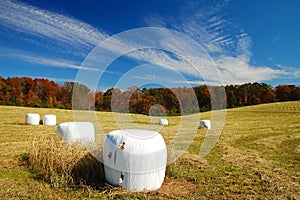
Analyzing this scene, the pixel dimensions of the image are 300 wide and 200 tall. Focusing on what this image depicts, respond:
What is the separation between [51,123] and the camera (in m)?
19.7

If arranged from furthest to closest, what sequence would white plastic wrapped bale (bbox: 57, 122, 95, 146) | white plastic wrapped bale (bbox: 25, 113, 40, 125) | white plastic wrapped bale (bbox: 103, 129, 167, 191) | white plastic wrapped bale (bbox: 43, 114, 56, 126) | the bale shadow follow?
white plastic wrapped bale (bbox: 43, 114, 56, 126) → white plastic wrapped bale (bbox: 25, 113, 40, 125) → white plastic wrapped bale (bbox: 57, 122, 95, 146) → the bale shadow → white plastic wrapped bale (bbox: 103, 129, 167, 191)

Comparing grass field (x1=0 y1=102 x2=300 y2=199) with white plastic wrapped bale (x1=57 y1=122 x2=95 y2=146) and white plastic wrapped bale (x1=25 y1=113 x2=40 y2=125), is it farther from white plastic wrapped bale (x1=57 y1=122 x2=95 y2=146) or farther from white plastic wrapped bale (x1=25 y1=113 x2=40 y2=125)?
white plastic wrapped bale (x1=25 y1=113 x2=40 y2=125)

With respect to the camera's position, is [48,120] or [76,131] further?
[48,120]

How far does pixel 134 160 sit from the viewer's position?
16.2 ft

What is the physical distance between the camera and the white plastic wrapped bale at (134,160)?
196 inches

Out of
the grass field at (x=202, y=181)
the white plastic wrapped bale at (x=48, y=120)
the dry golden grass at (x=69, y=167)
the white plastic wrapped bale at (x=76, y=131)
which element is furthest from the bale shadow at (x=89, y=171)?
the white plastic wrapped bale at (x=48, y=120)

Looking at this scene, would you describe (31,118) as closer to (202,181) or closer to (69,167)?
(69,167)

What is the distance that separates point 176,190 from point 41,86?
174 ft

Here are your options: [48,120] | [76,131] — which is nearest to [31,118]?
[48,120]

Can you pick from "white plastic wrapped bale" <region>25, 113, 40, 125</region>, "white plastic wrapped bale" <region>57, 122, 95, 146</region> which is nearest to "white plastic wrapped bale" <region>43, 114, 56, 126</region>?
"white plastic wrapped bale" <region>25, 113, 40, 125</region>

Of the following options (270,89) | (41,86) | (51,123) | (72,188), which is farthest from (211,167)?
(270,89)

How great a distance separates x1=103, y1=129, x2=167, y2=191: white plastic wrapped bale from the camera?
A: 4988 millimetres

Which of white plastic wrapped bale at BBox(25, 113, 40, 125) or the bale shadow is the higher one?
white plastic wrapped bale at BBox(25, 113, 40, 125)

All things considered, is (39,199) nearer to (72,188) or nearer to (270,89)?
(72,188)
